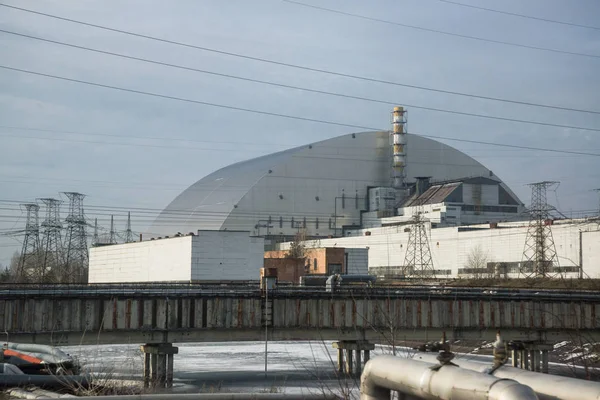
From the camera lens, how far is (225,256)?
7138cm

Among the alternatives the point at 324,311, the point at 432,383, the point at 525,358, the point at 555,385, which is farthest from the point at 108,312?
the point at 555,385

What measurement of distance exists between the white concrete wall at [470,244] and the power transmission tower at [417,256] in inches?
57.5

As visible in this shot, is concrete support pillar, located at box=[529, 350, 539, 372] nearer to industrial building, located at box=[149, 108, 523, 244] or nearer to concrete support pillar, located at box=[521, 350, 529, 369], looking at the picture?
concrete support pillar, located at box=[521, 350, 529, 369]

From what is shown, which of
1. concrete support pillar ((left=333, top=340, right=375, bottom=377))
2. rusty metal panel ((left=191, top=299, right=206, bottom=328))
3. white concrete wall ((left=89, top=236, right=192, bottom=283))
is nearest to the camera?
rusty metal panel ((left=191, top=299, right=206, bottom=328))

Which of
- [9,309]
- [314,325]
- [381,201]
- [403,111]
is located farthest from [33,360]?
[403,111]

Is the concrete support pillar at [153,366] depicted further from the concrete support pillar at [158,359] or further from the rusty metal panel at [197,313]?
the rusty metal panel at [197,313]

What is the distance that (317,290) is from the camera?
4162cm

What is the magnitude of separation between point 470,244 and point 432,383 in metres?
83.3

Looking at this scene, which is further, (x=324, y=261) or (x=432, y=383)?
(x=324, y=261)

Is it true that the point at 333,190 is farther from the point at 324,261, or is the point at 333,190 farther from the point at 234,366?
the point at 234,366

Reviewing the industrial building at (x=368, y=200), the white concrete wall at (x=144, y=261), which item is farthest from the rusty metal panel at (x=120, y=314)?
the industrial building at (x=368, y=200)

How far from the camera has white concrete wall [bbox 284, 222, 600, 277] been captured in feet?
254

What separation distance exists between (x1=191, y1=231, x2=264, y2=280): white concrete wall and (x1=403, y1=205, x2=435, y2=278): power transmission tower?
2207 centimetres

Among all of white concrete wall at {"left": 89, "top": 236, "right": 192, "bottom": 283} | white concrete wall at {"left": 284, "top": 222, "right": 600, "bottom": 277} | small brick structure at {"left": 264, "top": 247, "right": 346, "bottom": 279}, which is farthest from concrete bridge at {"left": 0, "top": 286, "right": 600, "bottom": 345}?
small brick structure at {"left": 264, "top": 247, "right": 346, "bottom": 279}
